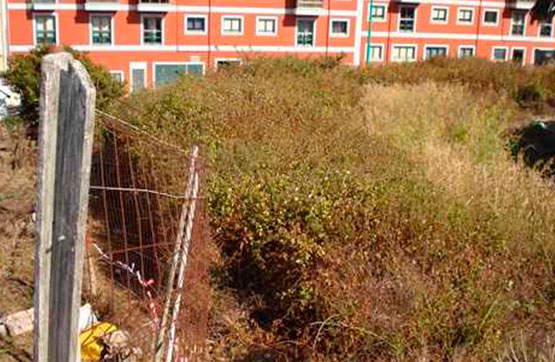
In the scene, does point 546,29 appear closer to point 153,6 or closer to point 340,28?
point 340,28

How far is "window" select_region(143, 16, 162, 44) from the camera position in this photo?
3775 cm

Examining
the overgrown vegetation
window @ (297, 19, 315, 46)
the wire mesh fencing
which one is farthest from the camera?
window @ (297, 19, 315, 46)

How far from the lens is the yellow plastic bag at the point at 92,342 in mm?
3859

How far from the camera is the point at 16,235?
5.82 meters

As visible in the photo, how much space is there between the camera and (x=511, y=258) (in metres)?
4.73

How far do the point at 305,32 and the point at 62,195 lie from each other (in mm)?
40980

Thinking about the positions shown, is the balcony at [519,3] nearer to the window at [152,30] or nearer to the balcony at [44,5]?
the window at [152,30]

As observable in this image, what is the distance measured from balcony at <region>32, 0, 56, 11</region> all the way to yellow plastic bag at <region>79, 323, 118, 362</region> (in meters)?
34.8

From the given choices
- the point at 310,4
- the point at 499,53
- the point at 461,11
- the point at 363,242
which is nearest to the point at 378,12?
the point at 310,4

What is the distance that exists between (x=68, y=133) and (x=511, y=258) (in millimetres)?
3828

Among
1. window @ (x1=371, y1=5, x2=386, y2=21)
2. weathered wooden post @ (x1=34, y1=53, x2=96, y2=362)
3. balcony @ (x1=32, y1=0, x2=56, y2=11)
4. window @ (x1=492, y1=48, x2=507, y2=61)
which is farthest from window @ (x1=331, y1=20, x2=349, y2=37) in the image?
weathered wooden post @ (x1=34, y1=53, x2=96, y2=362)

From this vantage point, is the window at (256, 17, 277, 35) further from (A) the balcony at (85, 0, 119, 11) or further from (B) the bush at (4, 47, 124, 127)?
(B) the bush at (4, 47, 124, 127)

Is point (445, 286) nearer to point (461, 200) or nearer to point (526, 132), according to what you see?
point (461, 200)

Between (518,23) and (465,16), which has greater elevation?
(465,16)
